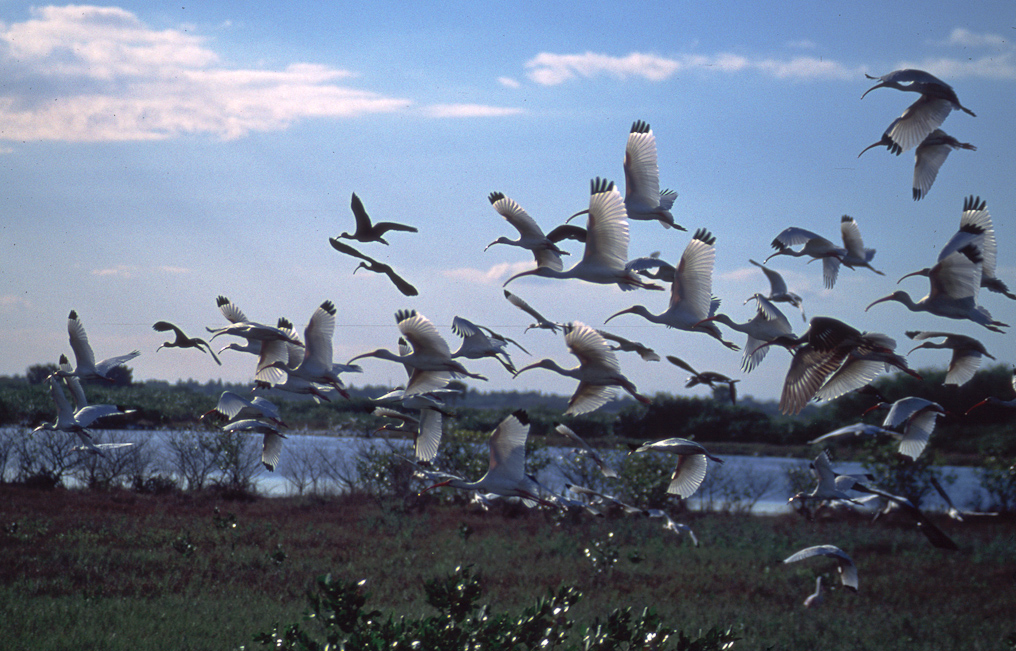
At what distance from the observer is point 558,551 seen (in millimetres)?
16156

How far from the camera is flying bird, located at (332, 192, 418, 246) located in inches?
156

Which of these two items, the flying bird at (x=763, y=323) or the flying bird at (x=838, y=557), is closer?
the flying bird at (x=763, y=323)

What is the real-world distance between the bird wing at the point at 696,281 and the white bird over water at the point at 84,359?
3.45 m

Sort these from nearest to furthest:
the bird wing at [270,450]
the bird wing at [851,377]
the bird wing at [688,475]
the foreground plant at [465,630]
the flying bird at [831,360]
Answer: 1. the flying bird at [831,360]
2. the bird wing at [851,377]
3. the foreground plant at [465,630]
4. the bird wing at [688,475]
5. the bird wing at [270,450]

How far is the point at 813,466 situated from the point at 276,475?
28.0 metres

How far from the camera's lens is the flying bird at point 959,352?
4.05 metres

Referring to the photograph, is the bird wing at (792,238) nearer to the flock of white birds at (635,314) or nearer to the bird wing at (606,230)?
the flock of white birds at (635,314)

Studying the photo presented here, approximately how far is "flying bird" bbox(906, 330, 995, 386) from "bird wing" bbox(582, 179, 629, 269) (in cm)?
161

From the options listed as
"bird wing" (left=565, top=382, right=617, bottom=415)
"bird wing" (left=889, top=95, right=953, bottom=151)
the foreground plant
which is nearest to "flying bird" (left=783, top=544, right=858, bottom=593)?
the foreground plant

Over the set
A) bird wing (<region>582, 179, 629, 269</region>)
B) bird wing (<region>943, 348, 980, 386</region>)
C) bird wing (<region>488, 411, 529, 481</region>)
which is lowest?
bird wing (<region>488, 411, 529, 481</region>)

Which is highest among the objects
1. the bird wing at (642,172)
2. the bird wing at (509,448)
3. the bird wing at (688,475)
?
the bird wing at (642,172)

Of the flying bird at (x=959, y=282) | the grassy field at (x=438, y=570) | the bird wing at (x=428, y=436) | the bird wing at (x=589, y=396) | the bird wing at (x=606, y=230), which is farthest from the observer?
the grassy field at (x=438, y=570)

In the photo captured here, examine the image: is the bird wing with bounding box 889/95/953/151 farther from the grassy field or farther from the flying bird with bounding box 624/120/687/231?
the grassy field

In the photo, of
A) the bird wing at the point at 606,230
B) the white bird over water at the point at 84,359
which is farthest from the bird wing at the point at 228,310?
the bird wing at the point at 606,230
